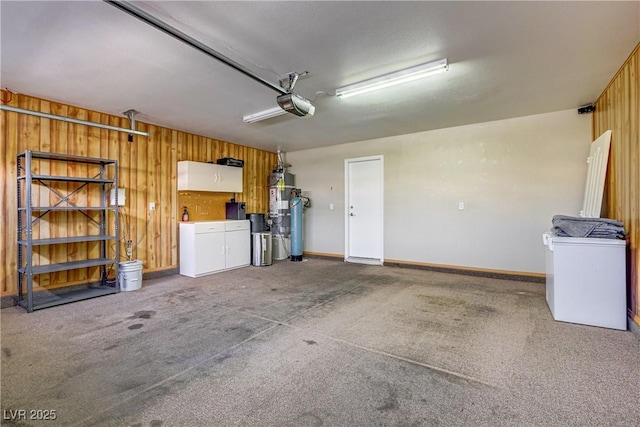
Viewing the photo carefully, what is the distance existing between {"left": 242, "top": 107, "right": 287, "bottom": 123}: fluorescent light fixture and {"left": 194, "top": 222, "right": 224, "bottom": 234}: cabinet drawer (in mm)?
1888

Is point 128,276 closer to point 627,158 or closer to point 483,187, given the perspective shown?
point 483,187

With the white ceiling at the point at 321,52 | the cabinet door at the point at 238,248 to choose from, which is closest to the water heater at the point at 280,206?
the cabinet door at the point at 238,248

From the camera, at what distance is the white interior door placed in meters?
6.20

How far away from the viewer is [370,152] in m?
6.23

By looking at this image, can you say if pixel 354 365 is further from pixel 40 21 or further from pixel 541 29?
pixel 40 21

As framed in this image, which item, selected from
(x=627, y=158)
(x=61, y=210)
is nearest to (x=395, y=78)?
(x=627, y=158)

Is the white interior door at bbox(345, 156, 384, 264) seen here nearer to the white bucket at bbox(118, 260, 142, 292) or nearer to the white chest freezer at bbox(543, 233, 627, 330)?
the white chest freezer at bbox(543, 233, 627, 330)

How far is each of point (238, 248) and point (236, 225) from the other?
45 centimetres

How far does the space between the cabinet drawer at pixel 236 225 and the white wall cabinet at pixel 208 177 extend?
667mm

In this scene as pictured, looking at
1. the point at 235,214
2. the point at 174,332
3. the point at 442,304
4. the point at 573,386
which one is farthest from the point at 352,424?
the point at 235,214

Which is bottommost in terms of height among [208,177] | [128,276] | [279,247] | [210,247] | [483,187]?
[128,276]

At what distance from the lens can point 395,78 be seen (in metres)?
3.11

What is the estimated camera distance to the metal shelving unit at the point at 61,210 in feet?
11.3

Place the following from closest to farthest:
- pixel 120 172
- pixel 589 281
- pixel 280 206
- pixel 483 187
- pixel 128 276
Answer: pixel 589 281 < pixel 128 276 < pixel 120 172 < pixel 483 187 < pixel 280 206
